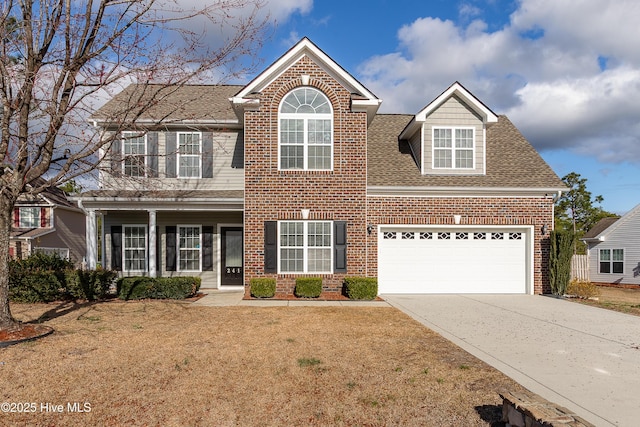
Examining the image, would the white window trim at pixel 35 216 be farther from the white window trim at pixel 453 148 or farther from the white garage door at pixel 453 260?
the white window trim at pixel 453 148

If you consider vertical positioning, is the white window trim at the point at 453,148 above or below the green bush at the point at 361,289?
above

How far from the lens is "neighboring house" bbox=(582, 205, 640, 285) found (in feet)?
80.6

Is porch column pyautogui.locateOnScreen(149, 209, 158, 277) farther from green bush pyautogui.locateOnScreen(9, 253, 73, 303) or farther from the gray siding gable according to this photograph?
the gray siding gable

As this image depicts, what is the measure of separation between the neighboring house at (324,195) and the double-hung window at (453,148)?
5 cm

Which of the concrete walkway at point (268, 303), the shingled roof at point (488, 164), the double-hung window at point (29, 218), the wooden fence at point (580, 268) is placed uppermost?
the shingled roof at point (488, 164)

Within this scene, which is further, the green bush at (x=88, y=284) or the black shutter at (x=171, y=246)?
the black shutter at (x=171, y=246)

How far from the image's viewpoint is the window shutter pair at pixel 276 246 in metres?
13.2

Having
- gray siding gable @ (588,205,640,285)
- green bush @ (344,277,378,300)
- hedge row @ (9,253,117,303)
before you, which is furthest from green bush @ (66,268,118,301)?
gray siding gable @ (588,205,640,285)

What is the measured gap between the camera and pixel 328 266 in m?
13.4

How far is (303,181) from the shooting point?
43.9ft

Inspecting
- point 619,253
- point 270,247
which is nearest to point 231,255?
point 270,247

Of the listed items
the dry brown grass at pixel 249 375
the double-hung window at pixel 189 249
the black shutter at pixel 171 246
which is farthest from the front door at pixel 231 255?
the dry brown grass at pixel 249 375

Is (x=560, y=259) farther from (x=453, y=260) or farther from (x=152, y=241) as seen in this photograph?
(x=152, y=241)

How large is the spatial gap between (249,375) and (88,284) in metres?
8.45
